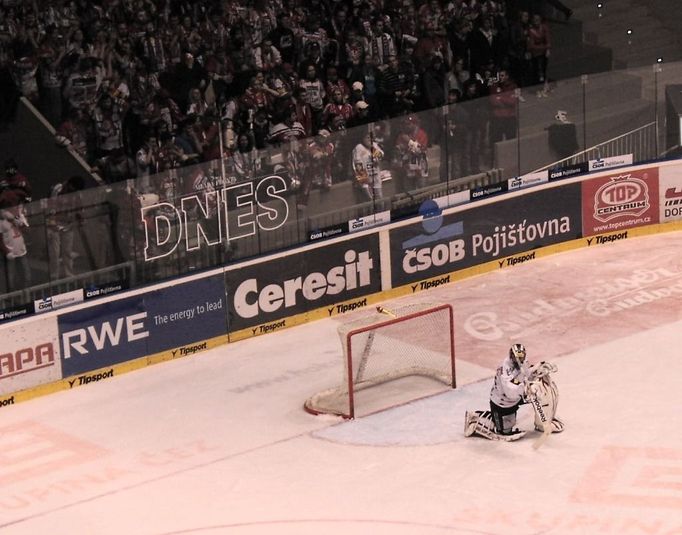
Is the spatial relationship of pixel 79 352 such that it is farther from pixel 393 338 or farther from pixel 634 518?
pixel 634 518

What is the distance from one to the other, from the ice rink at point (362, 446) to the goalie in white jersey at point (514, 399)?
0.20m

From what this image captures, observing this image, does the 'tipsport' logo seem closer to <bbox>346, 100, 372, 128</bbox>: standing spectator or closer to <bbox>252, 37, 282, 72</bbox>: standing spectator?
<bbox>346, 100, 372, 128</bbox>: standing spectator

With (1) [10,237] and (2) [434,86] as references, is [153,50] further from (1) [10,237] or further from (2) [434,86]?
(1) [10,237]

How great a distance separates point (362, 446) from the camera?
20797 millimetres

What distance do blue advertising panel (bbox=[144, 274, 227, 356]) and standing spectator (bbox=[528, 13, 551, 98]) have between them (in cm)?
989

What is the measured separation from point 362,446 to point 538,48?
43.5 feet

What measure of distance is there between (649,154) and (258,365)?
9021 mm

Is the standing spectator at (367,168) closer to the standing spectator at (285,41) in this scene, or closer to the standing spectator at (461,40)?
the standing spectator at (285,41)

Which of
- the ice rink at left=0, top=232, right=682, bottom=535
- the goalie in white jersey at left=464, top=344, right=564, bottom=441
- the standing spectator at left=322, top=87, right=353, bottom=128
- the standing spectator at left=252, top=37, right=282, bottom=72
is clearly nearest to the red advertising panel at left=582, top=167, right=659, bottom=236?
the ice rink at left=0, top=232, right=682, bottom=535

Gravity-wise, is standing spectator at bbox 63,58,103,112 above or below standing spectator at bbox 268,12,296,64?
below

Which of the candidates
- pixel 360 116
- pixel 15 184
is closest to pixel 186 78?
pixel 360 116

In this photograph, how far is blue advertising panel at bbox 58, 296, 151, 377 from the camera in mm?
23156

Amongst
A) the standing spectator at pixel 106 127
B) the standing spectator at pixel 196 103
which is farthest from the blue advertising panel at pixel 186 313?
the standing spectator at pixel 196 103

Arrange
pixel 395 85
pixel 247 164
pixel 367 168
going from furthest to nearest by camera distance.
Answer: pixel 395 85
pixel 367 168
pixel 247 164
